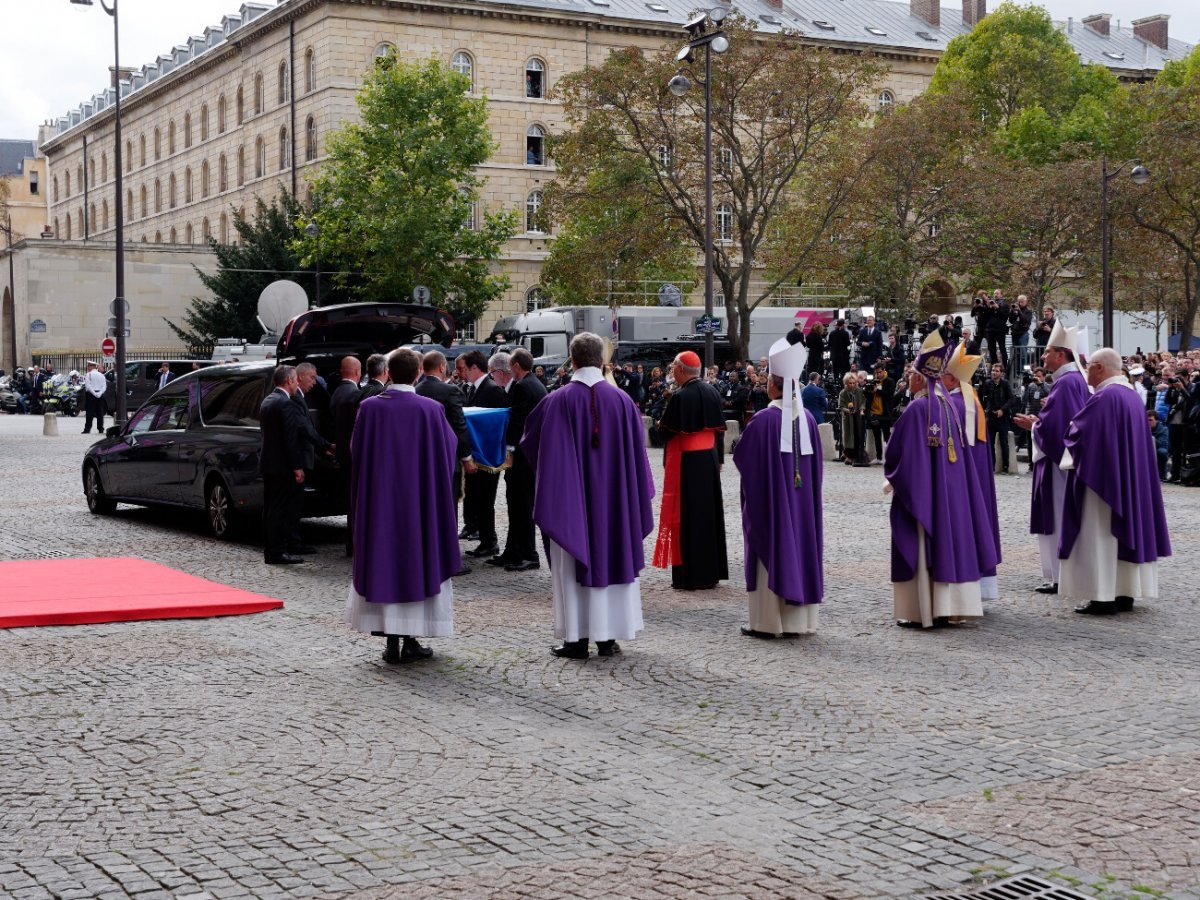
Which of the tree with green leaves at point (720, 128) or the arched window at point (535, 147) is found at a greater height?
the arched window at point (535, 147)

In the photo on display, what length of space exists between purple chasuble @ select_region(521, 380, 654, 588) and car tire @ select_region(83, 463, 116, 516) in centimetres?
984

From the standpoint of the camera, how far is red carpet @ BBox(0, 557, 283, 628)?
34.6ft

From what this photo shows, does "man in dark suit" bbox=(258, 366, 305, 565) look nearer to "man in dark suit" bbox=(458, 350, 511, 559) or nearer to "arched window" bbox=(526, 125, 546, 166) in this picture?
"man in dark suit" bbox=(458, 350, 511, 559)

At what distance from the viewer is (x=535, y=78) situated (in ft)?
238

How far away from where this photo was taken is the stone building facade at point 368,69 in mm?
68188

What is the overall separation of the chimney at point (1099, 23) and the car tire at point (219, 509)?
8536cm

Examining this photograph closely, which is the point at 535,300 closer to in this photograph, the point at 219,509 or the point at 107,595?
the point at 219,509

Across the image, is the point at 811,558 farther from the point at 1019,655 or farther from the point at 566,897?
the point at 566,897

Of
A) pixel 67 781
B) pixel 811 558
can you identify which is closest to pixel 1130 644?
pixel 811 558

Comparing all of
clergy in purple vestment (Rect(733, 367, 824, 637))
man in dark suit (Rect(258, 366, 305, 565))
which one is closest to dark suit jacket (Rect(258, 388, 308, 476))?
man in dark suit (Rect(258, 366, 305, 565))

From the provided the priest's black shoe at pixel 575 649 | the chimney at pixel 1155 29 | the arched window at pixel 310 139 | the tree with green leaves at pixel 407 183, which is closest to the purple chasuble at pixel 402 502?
the priest's black shoe at pixel 575 649

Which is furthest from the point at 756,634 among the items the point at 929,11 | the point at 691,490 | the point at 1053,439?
the point at 929,11

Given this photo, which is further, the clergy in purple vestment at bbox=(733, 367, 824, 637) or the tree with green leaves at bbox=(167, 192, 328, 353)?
the tree with green leaves at bbox=(167, 192, 328, 353)

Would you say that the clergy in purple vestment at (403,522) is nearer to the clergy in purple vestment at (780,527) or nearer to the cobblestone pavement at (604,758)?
the cobblestone pavement at (604,758)
